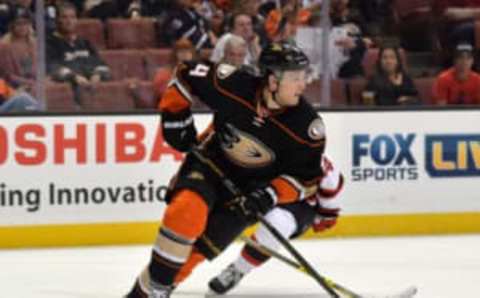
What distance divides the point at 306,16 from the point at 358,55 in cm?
40

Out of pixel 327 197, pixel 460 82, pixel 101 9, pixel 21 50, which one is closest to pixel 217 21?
pixel 101 9

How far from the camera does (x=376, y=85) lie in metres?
7.44

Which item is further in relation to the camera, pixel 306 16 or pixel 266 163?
pixel 306 16

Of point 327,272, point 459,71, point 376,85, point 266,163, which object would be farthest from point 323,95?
point 266,163

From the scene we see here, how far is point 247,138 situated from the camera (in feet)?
16.3

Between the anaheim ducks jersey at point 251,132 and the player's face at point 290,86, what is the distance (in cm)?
8

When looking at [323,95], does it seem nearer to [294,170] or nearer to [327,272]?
[327,272]

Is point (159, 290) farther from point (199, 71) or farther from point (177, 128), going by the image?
point (199, 71)

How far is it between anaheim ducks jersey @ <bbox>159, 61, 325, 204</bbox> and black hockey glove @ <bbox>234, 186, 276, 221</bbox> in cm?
3

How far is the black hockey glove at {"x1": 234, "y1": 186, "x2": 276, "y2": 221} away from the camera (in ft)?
16.1

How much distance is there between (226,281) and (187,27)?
2.11m

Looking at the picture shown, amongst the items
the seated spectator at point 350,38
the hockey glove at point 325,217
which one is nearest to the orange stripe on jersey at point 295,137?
the hockey glove at point 325,217

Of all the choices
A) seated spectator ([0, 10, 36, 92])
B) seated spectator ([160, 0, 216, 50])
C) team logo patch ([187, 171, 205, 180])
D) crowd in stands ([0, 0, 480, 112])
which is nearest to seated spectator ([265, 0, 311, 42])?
crowd in stands ([0, 0, 480, 112])

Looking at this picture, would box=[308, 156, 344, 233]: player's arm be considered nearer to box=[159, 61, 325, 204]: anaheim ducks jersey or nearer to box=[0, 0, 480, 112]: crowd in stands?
box=[159, 61, 325, 204]: anaheim ducks jersey
